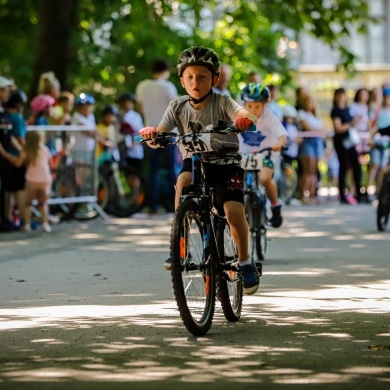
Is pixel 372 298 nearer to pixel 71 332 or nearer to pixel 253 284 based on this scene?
pixel 253 284

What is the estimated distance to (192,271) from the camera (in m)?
8.70

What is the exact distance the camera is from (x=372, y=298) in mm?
10664

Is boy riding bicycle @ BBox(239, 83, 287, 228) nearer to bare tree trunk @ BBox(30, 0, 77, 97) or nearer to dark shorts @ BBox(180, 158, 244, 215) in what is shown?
dark shorts @ BBox(180, 158, 244, 215)

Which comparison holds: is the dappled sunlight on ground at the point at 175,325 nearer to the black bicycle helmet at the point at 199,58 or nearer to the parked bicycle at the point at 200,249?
the parked bicycle at the point at 200,249

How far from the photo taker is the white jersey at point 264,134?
14.0m

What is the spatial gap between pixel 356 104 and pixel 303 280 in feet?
48.6

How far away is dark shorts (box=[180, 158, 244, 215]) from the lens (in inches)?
361

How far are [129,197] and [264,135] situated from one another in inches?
297

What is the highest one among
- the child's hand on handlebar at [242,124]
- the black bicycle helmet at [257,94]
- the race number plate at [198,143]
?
the black bicycle helmet at [257,94]

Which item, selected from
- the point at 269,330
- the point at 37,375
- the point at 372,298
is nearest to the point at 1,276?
the point at 372,298

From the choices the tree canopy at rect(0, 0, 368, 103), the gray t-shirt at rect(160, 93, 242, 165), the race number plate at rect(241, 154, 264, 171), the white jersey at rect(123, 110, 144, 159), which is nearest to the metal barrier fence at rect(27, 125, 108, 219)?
the white jersey at rect(123, 110, 144, 159)

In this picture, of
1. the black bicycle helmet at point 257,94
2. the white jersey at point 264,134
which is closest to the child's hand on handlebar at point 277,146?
the white jersey at point 264,134

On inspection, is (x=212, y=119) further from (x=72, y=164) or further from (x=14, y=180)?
(x=72, y=164)

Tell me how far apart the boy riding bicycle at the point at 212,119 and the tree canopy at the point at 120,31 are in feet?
47.8
